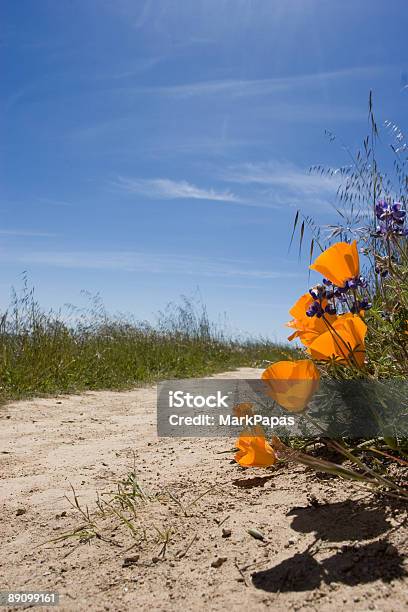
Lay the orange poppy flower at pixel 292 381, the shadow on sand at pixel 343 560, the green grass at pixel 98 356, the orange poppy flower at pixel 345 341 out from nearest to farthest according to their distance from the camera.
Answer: the shadow on sand at pixel 343 560 → the orange poppy flower at pixel 292 381 → the orange poppy flower at pixel 345 341 → the green grass at pixel 98 356

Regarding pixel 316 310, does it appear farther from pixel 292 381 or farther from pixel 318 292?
pixel 292 381

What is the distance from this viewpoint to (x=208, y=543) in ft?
5.00

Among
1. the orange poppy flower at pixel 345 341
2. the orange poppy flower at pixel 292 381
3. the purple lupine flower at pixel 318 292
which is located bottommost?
the orange poppy flower at pixel 292 381

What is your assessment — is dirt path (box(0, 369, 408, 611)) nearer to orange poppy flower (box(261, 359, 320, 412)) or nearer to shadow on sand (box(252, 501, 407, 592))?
shadow on sand (box(252, 501, 407, 592))

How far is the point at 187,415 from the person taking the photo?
3.78 meters

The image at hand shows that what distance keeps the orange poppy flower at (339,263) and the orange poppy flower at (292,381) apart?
0.36m

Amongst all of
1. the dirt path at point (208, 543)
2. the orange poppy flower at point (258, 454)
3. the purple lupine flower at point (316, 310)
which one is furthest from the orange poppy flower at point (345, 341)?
the dirt path at point (208, 543)

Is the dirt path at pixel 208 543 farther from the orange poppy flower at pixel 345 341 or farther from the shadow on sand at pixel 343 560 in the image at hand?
the orange poppy flower at pixel 345 341

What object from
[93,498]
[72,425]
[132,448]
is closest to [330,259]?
[93,498]

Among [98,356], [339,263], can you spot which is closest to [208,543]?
[339,263]

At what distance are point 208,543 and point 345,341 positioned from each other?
2.21ft

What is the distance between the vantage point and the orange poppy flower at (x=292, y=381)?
1.42 m

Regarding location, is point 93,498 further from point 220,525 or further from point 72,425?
point 72,425

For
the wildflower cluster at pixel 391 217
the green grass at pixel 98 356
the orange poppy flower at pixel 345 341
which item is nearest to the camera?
the orange poppy flower at pixel 345 341
